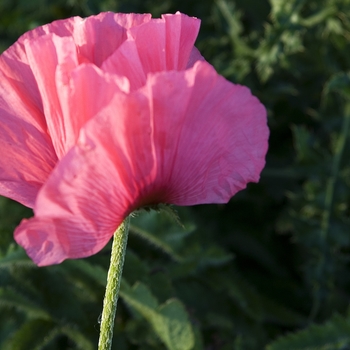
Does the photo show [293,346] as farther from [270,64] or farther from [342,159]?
[270,64]

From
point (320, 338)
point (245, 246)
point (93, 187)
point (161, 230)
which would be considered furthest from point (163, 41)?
point (245, 246)

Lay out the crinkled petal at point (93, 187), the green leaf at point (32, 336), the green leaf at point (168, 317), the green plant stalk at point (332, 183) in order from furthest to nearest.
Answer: the green plant stalk at point (332, 183), the green leaf at point (32, 336), the green leaf at point (168, 317), the crinkled petal at point (93, 187)

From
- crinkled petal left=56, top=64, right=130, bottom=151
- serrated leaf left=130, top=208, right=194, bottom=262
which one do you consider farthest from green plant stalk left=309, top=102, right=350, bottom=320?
crinkled petal left=56, top=64, right=130, bottom=151

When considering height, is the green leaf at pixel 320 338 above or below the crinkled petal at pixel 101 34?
below

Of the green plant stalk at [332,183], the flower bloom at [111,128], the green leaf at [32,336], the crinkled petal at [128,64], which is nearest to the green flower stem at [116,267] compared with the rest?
the flower bloom at [111,128]

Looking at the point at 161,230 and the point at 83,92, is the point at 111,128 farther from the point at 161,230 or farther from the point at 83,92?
the point at 161,230

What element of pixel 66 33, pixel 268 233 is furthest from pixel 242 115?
pixel 268 233

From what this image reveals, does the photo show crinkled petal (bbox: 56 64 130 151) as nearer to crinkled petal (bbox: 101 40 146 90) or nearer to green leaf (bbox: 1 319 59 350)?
crinkled petal (bbox: 101 40 146 90)

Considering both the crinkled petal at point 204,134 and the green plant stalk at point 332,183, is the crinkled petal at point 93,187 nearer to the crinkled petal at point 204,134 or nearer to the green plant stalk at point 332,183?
the crinkled petal at point 204,134
